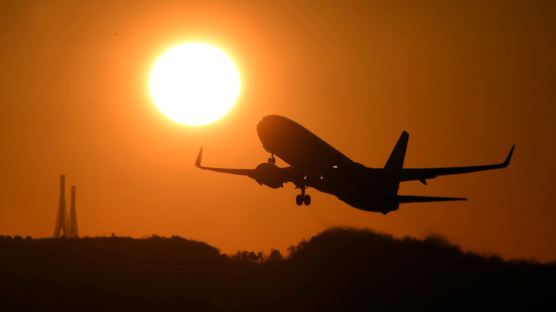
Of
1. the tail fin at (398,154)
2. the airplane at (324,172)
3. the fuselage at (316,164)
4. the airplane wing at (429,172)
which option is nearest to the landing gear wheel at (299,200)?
the airplane at (324,172)

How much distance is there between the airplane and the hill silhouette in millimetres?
24467

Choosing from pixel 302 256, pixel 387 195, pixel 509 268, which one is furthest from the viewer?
pixel 302 256

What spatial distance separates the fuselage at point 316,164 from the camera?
100 meters

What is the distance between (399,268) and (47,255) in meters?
49.8

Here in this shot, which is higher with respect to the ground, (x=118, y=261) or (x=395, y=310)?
(x=118, y=261)

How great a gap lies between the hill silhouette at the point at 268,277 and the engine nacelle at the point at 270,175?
32.5m

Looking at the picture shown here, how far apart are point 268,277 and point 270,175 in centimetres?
4427

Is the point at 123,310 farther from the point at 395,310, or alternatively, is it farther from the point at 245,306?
the point at 395,310

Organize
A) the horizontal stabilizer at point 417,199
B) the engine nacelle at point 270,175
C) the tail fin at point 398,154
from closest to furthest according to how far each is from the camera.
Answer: the engine nacelle at point 270,175 < the horizontal stabilizer at point 417,199 < the tail fin at point 398,154

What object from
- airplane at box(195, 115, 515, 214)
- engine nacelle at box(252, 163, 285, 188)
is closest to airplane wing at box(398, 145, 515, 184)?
airplane at box(195, 115, 515, 214)

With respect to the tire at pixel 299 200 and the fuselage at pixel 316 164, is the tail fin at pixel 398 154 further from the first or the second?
the tire at pixel 299 200

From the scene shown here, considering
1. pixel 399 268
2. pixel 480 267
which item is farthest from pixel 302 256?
pixel 480 267

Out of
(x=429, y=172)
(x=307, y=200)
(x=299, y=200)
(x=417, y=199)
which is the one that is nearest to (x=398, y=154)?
(x=417, y=199)

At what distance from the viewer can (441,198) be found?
112m
